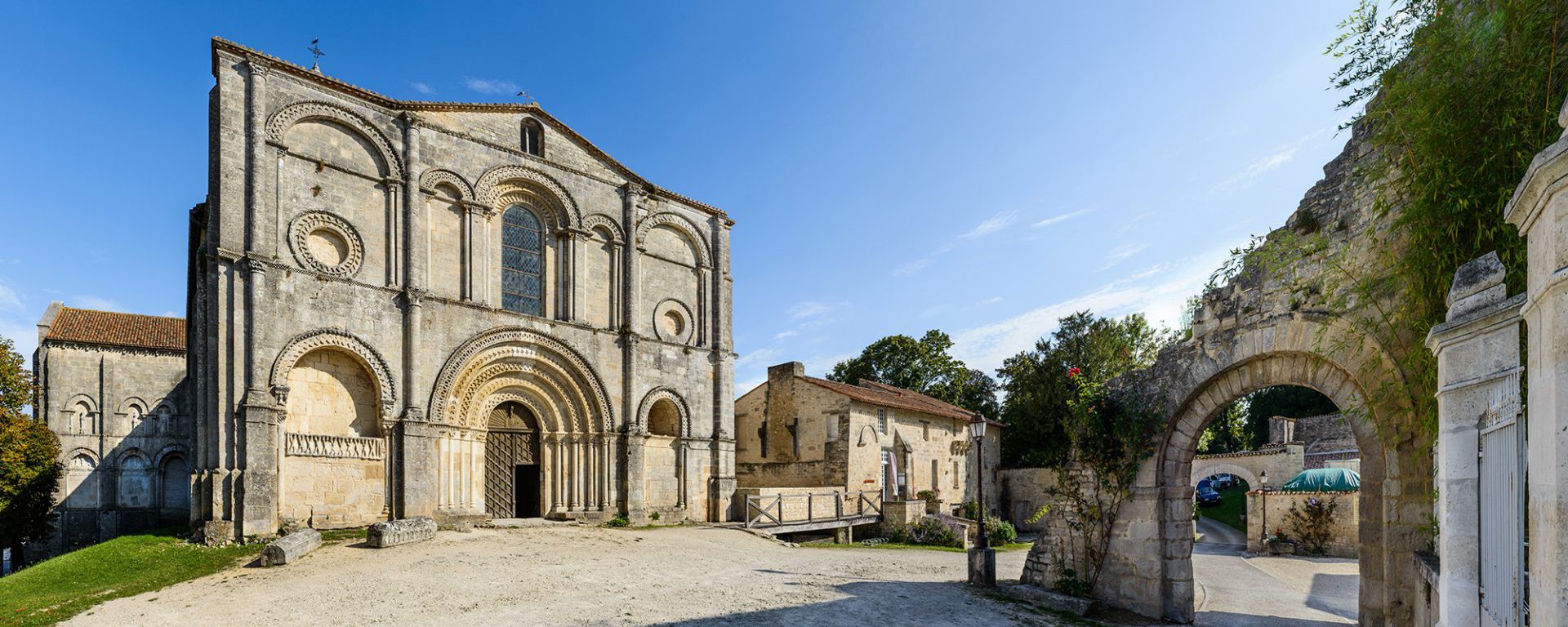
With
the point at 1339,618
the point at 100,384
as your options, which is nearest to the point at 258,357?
the point at 1339,618

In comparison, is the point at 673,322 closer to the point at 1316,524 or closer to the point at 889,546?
the point at 889,546

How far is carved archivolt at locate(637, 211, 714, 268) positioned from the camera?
22.6m

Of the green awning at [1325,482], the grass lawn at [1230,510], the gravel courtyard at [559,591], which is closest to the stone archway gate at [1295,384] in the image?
the gravel courtyard at [559,591]

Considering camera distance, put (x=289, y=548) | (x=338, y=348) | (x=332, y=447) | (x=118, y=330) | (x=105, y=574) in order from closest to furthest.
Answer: (x=105, y=574) < (x=289, y=548) < (x=332, y=447) < (x=338, y=348) < (x=118, y=330)

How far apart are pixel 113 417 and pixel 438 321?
22.5m

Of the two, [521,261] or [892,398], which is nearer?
[521,261]

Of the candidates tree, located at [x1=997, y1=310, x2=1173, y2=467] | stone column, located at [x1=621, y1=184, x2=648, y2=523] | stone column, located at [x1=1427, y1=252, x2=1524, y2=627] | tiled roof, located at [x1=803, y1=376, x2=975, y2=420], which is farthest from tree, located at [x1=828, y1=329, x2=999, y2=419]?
stone column, located at [x1=1427, y1=252, x2=1524, y2=627]

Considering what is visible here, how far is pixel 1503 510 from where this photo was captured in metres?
3.79

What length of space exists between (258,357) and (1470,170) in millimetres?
18608

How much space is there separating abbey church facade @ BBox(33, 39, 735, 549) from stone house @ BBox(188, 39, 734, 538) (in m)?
0.05

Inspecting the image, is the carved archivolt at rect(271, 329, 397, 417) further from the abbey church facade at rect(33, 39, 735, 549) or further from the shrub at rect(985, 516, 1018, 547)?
the shrub at rect(985, 516, 1018, 547)

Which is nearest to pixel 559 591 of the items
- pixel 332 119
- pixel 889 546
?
pixel 889 546

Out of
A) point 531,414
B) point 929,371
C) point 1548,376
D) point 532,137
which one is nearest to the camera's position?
point 1548,376

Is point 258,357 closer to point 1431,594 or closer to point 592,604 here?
point 592,604
